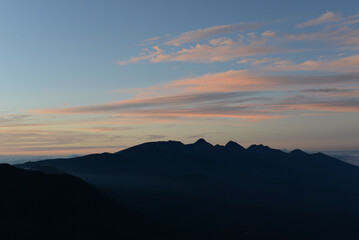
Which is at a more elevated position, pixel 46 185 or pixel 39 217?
pixel 46 185

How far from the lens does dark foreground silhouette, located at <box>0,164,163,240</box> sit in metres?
137

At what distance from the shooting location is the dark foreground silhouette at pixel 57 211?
450 feet

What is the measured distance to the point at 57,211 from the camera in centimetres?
15425

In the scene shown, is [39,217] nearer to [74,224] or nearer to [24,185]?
[74,224]

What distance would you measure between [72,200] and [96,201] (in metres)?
12.5

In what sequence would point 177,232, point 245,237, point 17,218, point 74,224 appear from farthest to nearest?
1. point 245,237
2. point 177,232
3. point 74,224
4. point 17,218

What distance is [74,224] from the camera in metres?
150

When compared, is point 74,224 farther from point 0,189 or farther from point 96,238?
point 0,189

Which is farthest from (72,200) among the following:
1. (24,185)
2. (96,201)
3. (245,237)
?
(245,237)

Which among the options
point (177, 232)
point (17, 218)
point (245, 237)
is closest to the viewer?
point (17, 218)

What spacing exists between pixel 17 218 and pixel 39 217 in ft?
29.3

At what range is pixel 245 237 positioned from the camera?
193625 mm

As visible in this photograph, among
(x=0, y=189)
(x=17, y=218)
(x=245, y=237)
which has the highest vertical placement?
(x=0, y=189)

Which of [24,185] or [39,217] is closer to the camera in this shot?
[39,217]
